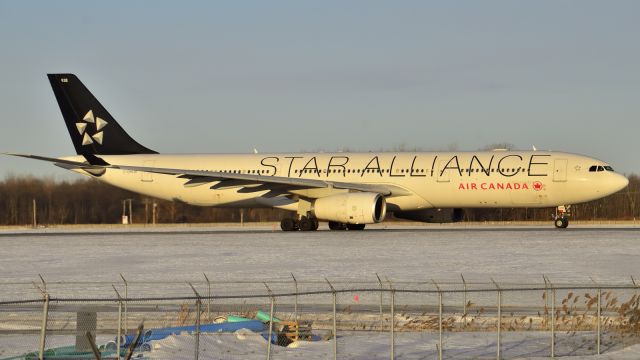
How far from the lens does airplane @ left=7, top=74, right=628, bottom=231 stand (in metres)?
49.0

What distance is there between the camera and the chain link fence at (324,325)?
56.1ft

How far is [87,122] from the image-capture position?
2317 inches

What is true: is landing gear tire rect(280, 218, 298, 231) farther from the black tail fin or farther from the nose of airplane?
the nose of airplane

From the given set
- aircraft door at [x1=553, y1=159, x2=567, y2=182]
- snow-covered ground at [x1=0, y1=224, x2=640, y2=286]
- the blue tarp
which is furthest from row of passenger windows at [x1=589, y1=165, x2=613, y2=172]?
the blue tarp

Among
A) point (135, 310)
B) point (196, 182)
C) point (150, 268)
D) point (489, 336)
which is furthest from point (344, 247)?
point (489, 336)

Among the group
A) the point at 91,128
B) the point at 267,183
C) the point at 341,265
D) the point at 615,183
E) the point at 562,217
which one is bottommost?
the point at 341,265

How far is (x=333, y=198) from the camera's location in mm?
50500

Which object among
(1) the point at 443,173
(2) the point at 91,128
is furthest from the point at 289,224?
(2) the point at 91,128

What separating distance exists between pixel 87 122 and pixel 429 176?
20.0 m

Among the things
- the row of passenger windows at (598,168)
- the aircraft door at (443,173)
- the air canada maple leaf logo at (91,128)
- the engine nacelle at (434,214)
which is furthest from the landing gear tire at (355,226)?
the air canada maple leaf logo at (91,128)

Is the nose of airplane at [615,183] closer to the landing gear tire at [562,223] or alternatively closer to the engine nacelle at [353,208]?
the landing gear tire at [562,223]

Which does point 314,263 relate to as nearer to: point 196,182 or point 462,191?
point 462,191

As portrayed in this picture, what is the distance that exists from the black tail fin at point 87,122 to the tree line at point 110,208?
→ 24.1 meters

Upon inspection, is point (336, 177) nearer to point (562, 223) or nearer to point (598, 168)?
point (562, 223)
